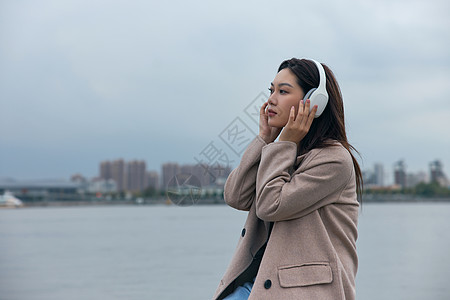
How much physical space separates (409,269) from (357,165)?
8220mm

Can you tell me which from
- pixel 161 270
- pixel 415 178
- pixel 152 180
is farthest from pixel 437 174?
pixel 161 270

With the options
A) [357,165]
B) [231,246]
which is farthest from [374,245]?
[357,165]

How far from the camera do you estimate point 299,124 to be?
1717 millimetres

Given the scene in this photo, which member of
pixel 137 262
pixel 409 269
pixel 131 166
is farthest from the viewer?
pixel 131 166

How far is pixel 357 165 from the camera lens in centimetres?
182

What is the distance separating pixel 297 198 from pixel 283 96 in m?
0.36

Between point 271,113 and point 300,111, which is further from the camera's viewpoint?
point 271,113

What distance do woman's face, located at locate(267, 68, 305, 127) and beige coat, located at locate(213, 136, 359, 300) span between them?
4.1 inches

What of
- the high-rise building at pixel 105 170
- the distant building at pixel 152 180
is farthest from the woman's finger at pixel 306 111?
the high-rise building at pixel 105 170

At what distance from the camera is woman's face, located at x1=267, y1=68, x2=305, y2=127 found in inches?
69.2

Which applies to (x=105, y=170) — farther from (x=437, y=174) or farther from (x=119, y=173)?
(x=437, y=174)

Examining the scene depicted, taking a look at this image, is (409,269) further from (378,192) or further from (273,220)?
(378,192)

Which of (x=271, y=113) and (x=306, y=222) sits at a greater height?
(x=271, y=113)

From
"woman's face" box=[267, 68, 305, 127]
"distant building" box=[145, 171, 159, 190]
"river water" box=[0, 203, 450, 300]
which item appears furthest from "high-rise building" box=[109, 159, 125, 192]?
"woman's face" box=[267, 68, 305, 127]
